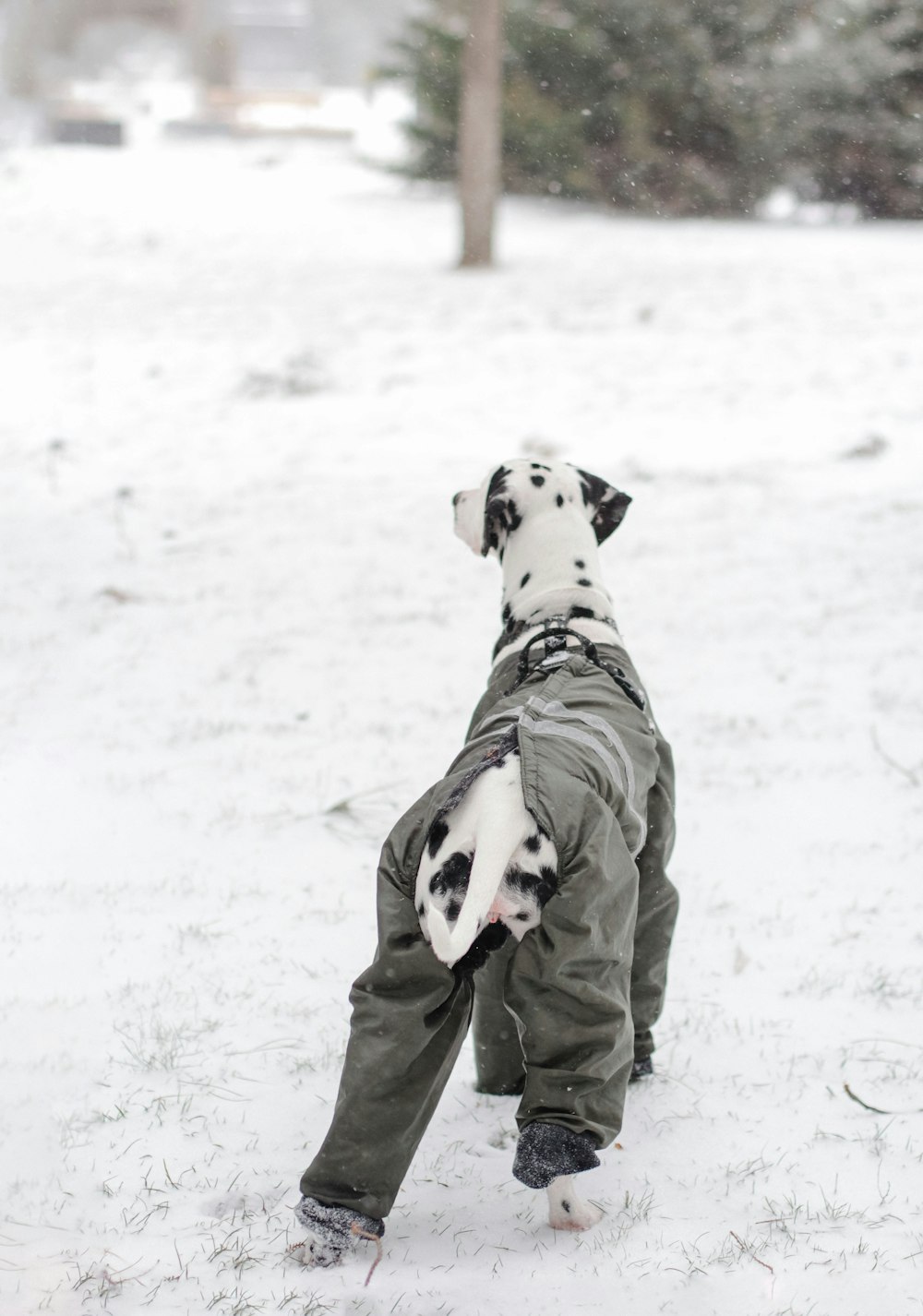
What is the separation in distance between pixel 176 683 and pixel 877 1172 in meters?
3.86

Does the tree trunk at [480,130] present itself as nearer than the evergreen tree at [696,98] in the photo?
Yes

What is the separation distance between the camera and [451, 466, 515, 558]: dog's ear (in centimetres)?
351

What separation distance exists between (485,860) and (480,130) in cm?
1474

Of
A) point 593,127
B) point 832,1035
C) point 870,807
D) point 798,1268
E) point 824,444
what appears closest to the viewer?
point 798,1268

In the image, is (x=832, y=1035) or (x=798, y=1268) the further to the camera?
(x=832, y=1035)

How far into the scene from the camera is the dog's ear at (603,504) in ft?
11.9

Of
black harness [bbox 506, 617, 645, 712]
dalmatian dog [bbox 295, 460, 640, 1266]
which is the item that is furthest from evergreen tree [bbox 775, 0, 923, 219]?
dalmatian dog [bbox 295, 460, 640, 1266]

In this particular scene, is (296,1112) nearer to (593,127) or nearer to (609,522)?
(609,522)

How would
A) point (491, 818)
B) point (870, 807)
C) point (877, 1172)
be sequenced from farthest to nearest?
point (870, 807), point (877, 1172), point (491, 818)

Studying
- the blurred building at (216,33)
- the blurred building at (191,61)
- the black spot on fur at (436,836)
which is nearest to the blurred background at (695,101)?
the blurred building at (191,61)

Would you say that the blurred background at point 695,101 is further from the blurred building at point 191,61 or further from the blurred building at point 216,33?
the blurred building at point 216,33

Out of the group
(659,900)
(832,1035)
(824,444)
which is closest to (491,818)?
(659,900)

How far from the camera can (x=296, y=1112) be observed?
3133mm

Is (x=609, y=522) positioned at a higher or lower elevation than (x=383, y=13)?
lower
